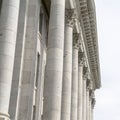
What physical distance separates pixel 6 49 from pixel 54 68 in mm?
6840

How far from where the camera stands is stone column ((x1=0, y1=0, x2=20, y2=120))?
2219 cm

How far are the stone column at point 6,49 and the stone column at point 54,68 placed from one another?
20.2ft

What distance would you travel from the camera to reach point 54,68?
29.4m

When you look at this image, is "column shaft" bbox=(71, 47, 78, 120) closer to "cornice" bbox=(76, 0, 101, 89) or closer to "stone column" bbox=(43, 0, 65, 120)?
"cornice" bbox=(76, 0, 101, 89)

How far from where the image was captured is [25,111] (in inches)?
1106

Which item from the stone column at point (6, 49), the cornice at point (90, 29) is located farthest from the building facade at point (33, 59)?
the cornice at point (90, 29)

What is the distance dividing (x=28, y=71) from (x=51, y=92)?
266 cm

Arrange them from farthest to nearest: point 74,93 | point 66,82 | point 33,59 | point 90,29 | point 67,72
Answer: point 90,29, point 74,93, point 67,72, point 66,82, point 33,59

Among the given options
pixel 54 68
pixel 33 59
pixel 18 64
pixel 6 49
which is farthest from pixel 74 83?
pixel 6 49

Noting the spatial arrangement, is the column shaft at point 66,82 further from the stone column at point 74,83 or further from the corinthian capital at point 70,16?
the stone column at point 74,83

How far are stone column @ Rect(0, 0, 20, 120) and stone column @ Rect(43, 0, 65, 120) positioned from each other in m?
6.17

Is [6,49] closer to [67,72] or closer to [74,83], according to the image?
[67,72]

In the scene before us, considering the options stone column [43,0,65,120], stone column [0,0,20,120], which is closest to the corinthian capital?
stone column [43,0,65,120]

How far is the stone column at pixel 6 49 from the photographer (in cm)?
2219
